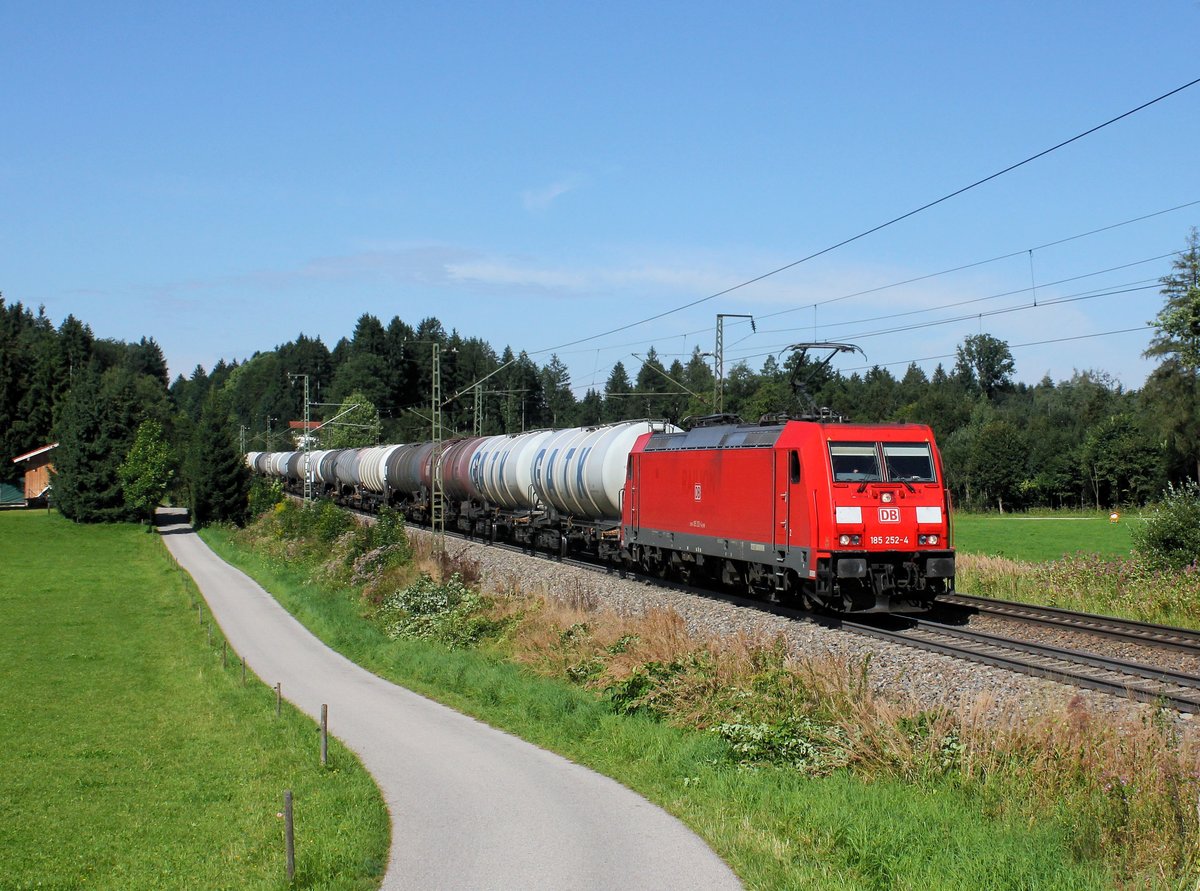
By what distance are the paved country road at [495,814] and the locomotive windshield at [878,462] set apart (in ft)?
27.7

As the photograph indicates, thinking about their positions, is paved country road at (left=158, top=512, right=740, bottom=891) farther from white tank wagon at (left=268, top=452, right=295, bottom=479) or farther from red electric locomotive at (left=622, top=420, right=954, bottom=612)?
white tank wagon at (left=268, top=452, right=295, bottom=479)

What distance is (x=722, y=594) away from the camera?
984 inches

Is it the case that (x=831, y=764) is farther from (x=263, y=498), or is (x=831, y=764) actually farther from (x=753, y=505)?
(x=263, y=498)

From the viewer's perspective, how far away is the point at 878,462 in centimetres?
2031

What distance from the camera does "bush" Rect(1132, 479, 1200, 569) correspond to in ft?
72.4

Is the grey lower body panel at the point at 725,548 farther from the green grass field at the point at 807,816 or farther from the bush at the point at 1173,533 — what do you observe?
the bush at the point at 1173,533

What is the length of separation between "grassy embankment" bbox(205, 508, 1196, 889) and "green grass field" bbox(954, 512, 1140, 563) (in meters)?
22.0

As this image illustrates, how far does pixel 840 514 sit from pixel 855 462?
43.6 inches

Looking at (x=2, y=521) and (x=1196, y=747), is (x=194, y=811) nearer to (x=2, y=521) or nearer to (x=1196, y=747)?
(x=1196, y=747)

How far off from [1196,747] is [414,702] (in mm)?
11061

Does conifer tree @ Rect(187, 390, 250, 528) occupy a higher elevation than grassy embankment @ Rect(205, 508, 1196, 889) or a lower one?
higher

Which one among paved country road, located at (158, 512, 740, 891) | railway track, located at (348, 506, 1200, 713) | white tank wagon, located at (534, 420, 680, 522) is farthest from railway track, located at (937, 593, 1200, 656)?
paved country road, located at (158, 512, 740, 891)

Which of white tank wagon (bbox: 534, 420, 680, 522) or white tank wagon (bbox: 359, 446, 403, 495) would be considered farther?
white tank wagon (bbox: 359, 446, 403, 495)

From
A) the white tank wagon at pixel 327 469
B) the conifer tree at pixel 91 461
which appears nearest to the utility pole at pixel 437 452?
the white tank wagon at pixel 327 469
